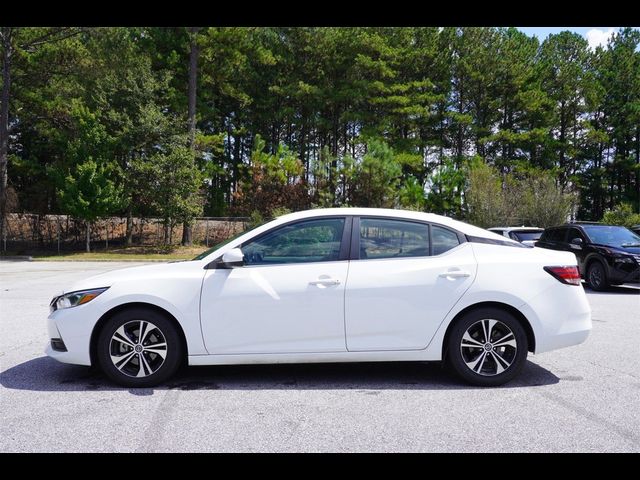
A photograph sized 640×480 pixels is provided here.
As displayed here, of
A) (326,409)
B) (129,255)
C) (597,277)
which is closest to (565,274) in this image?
(326,409)

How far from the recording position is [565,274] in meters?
5.14

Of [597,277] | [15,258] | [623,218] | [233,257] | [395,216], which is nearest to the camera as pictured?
[233,257]

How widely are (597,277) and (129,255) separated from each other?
23308 mm

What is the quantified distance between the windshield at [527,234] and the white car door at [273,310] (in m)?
12.3

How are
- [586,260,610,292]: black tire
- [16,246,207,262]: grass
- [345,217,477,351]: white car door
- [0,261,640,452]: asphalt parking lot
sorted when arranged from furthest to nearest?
[16,246,207,262]: grass < [586,260,610,292]: black tire < [345,217,477,351]: white car door < [0,261,640,452]: asphalt parking lot

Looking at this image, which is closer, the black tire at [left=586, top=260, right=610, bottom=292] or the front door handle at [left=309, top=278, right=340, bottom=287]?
the front door handle at [left=309, top=278, right=340, bottom=287]

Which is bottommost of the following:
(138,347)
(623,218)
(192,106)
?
(138,347)

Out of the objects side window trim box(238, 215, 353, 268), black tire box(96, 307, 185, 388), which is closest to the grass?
black tire box(96, 307, 185, 388)

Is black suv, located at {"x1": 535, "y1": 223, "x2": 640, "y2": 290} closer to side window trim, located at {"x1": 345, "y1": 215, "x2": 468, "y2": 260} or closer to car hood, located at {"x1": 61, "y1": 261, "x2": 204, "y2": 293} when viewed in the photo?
side window trim, located at {"x1": 345, "y1": 215, "x2": 468, "y2": 260}

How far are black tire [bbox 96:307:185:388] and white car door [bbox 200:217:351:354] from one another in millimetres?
334

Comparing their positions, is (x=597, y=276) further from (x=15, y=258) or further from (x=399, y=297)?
(x=15, y=258)

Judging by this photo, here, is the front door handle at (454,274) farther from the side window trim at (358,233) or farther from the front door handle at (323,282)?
the front door handle at (323,282)

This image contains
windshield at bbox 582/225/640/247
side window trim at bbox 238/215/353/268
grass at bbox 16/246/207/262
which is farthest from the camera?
grass at bbox 16/246/207/262

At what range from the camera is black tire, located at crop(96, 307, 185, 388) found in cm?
490
